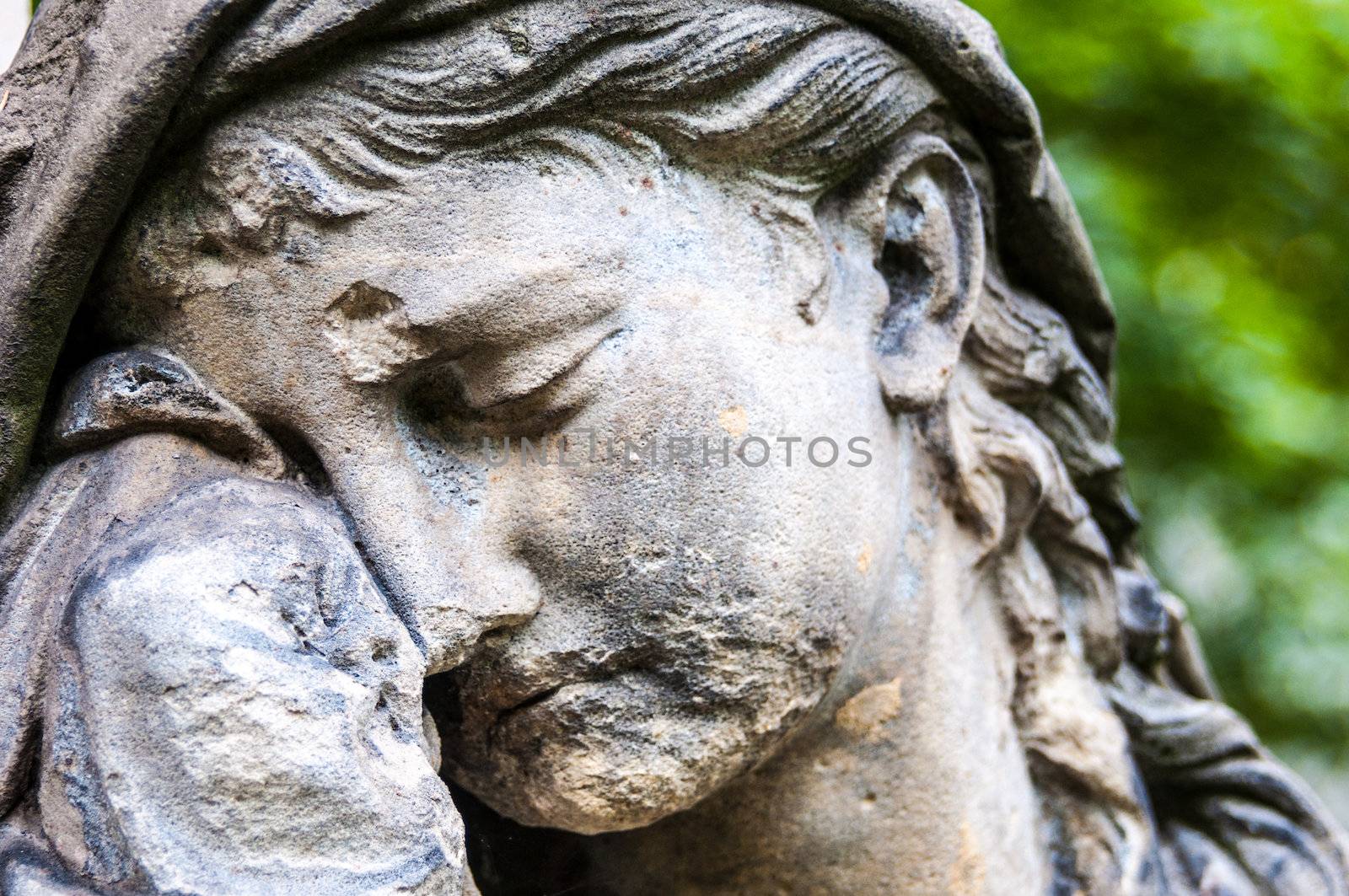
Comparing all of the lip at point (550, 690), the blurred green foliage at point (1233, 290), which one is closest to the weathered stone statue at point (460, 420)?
the lip at point (550, 690)

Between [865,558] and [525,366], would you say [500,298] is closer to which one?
[525,366]

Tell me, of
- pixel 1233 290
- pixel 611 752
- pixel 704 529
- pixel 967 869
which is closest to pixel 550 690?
Result: pixel 611 752

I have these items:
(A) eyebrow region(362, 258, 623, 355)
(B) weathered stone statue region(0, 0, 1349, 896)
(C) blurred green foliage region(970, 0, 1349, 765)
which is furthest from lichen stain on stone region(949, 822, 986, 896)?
(C) blurred green foliage region(970, 0, 1349, 765)

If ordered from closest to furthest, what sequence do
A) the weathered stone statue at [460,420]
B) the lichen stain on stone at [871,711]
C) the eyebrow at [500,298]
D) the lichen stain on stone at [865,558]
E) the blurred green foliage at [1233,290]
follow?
1. the weathered stone statue at [460,420]
2. the eyebrow at [500,298]
3. the lichen stain on stone at [865,558]
4. the lichen stain on stone at [871,711]
5. the blurred green foliage at [1233,290]

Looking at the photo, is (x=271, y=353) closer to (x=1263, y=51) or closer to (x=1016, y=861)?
(x=1016, y=861)

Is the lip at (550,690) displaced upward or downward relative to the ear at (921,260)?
downward

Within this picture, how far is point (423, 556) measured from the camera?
1.14 m

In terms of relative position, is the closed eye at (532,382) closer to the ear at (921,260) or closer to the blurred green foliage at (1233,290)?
the ear at (921,260)

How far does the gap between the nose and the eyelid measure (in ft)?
0.27

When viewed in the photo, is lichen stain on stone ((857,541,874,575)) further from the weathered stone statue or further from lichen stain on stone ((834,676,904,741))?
lichen stain on stone ((834,676,904,741))

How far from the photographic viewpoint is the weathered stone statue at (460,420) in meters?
0.99

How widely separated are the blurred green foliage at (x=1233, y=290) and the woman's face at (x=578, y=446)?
180cm

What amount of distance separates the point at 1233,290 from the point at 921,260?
1859 millimetres

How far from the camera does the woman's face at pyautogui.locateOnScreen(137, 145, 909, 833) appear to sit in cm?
113
